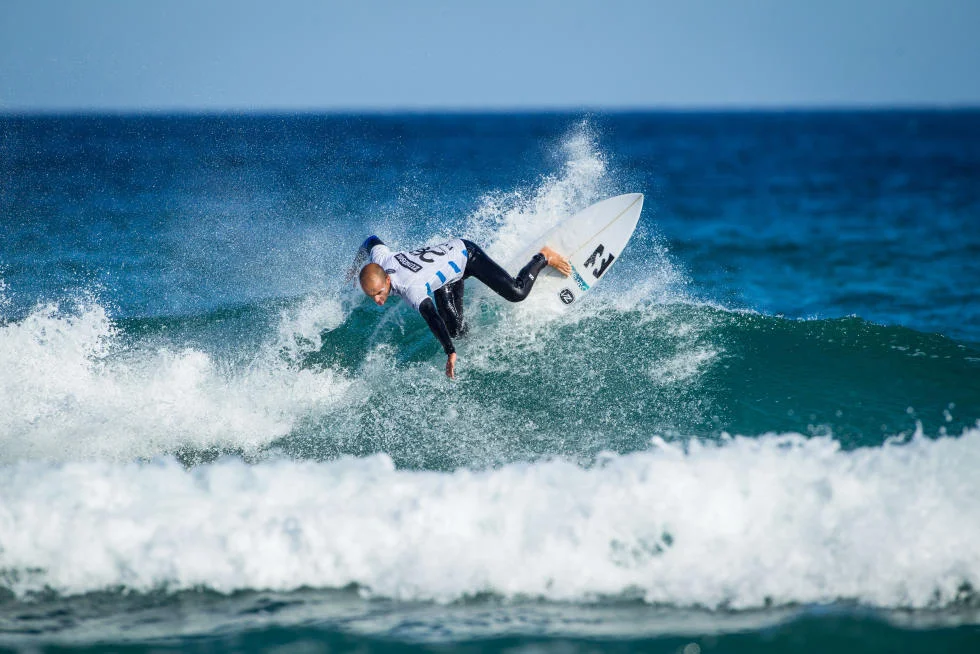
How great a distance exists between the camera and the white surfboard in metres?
8.50

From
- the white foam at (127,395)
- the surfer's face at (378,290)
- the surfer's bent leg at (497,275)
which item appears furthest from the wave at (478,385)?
the surfer's face at (378,290)

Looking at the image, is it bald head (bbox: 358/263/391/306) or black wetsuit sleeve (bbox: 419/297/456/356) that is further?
black wetsuit sleeve (bbox: 419/297/456/356)

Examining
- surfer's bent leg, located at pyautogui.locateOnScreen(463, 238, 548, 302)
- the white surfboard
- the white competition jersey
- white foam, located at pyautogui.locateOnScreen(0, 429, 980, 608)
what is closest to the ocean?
white foam, located at pyautogui.locateOnScreen(0, 429, 980, 608)

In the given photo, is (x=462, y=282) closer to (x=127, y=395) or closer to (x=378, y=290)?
(x=378, y=290)

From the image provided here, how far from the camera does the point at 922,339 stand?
8.02 metres

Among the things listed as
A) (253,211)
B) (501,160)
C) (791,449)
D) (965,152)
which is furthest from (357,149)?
(791,449)

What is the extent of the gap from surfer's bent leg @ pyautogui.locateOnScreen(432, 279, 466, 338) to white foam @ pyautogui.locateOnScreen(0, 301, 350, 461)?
1164mm

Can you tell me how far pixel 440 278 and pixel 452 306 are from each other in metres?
0.50

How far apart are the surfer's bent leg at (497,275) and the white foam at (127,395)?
1668 millimetres

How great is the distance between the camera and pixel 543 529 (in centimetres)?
454

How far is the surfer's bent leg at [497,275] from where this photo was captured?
7676mm

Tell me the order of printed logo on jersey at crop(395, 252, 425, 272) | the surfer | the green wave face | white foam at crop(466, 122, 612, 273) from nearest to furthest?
the green wave face, the surfer, printed logo on jersey at crop(395, 252, 425, 272), white foam at crop(466, 122, 612, 273)

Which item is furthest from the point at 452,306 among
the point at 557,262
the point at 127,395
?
the point at 127,395

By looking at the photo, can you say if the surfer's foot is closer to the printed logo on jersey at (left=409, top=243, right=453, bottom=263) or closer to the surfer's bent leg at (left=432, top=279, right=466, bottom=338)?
the surfer's bent leg at (left=432, top=279, right=466, bottom=338)
